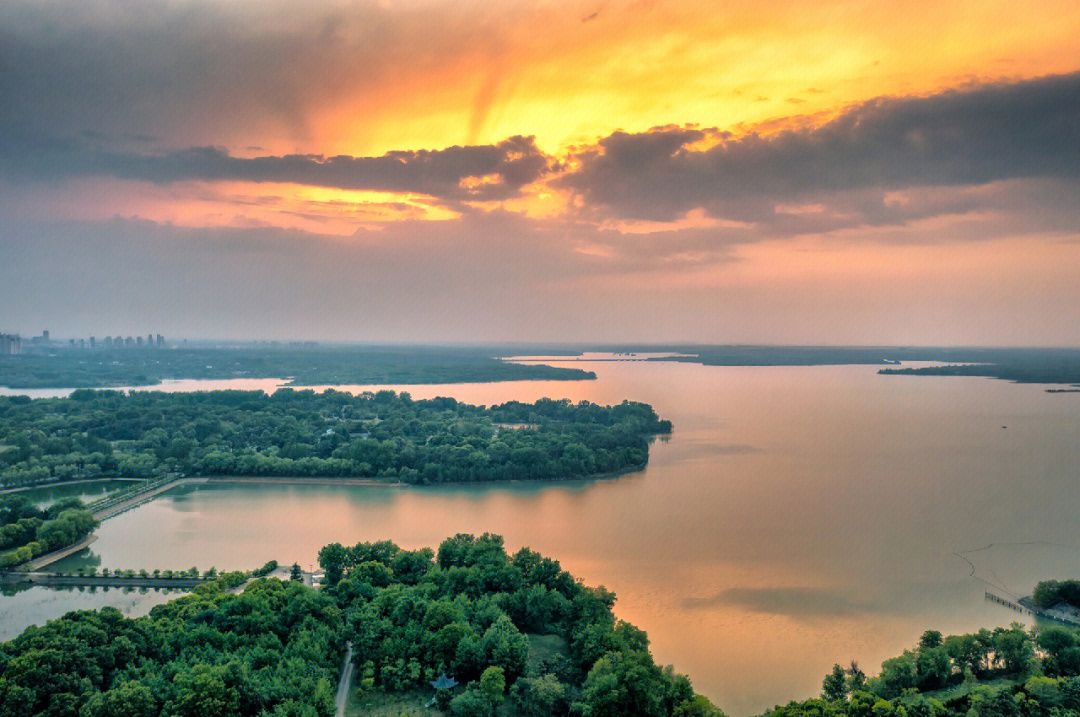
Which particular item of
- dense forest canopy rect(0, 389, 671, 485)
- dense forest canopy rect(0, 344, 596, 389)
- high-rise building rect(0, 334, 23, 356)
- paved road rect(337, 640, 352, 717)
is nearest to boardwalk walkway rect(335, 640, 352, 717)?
paved road rect(337, 640, 352, 717)

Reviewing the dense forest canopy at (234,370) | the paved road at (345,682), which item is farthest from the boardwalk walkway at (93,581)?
the dense forest canopy at (234,370)

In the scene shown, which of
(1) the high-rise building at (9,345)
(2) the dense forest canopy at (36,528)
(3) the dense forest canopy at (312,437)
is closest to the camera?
(2) the dense forest canopy at (36,528)

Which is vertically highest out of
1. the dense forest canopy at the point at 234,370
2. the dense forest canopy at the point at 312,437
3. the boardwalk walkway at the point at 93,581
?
the dense forest canopy at the point at 234,370

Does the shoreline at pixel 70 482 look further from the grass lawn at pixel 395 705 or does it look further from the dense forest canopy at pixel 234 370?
the dense forest canopy at pixel 234 370

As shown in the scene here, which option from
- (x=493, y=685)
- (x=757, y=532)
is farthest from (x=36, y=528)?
(x=757, y=532)

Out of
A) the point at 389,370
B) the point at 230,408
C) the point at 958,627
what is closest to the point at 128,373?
the point at 389,370

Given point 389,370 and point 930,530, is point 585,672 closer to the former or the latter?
point 930,530
